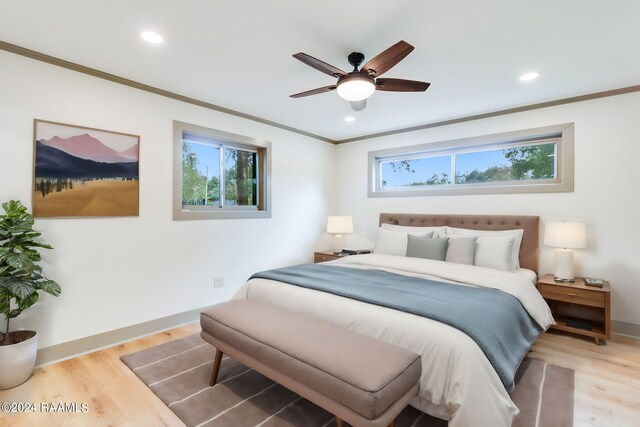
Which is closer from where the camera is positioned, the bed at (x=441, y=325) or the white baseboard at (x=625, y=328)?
the bed at (x=441, y=325)

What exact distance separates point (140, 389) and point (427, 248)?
2.93 metres

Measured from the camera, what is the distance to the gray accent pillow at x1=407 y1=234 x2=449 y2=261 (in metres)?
3.39

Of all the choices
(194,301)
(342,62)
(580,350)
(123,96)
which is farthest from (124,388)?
(580,350)

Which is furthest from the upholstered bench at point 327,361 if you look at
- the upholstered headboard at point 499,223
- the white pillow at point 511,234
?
the upholstered headboard at point 499,223

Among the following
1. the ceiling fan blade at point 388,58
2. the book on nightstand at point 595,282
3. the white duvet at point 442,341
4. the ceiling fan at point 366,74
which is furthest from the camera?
the book on nightstand at point 595,282

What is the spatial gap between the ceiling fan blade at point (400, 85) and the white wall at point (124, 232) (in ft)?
7.31

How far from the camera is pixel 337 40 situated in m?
2.26

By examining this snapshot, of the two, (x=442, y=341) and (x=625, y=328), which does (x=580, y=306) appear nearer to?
(x=625, y=328)

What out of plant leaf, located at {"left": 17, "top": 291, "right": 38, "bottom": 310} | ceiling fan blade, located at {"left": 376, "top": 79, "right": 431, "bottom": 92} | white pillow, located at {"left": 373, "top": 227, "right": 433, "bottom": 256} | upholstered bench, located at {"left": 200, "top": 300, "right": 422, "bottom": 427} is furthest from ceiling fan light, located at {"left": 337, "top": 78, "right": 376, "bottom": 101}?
plant leaf, located at {"left": 17, "top": 291, "right": 38, "bottom": 310}

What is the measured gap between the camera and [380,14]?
1.96 metres

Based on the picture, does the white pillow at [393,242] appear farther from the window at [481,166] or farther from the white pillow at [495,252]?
the window at [481,166]

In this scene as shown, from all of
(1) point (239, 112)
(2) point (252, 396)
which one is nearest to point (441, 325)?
(2) point (252, 396)

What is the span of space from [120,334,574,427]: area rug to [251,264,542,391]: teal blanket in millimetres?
316

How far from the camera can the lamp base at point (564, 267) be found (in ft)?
10.1
